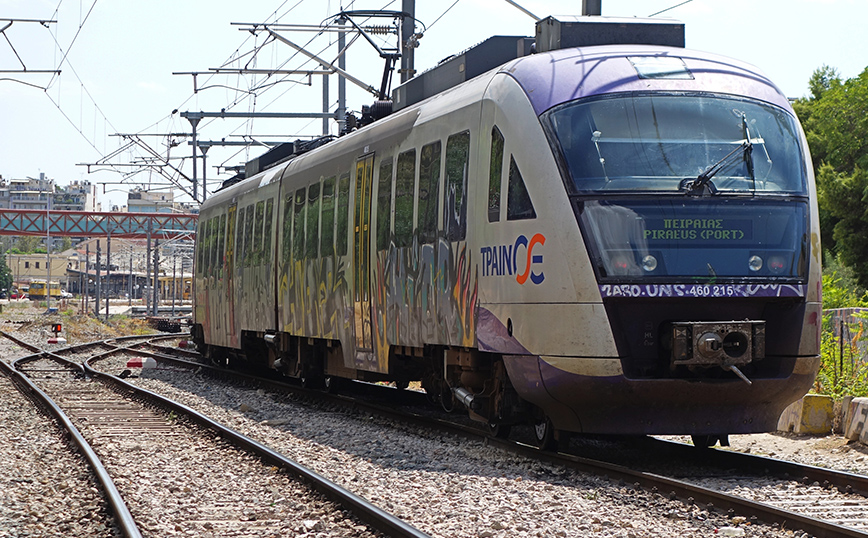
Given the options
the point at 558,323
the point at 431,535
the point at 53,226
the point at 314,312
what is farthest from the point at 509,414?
the point at 53,226

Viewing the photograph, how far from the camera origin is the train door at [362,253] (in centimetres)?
1245

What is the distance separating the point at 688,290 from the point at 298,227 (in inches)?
327

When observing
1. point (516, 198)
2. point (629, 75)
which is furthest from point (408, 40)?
point (516, 198)

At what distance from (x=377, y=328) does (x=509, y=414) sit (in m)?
2.96

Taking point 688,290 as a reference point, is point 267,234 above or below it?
above

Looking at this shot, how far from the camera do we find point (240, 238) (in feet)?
64.6

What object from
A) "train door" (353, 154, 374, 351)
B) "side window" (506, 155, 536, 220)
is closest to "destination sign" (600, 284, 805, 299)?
"side window" (506, 155, 536, 220)

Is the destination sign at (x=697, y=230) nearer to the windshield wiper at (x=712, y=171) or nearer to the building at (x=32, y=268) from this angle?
the windshield wiper at (x=712, y=171)

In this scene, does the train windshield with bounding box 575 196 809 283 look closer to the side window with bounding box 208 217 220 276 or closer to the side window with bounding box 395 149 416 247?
the side window with bounding box 395 149 416 247

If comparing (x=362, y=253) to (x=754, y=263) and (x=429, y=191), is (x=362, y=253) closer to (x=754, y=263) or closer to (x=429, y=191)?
(x=429, y=191)

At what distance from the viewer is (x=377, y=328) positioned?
39.9ft

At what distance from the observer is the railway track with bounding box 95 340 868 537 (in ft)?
21.4

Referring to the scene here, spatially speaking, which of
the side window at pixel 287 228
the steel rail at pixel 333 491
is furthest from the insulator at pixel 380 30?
the steel rail at pixel 333 491

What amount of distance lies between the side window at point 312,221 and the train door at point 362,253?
1.75m
